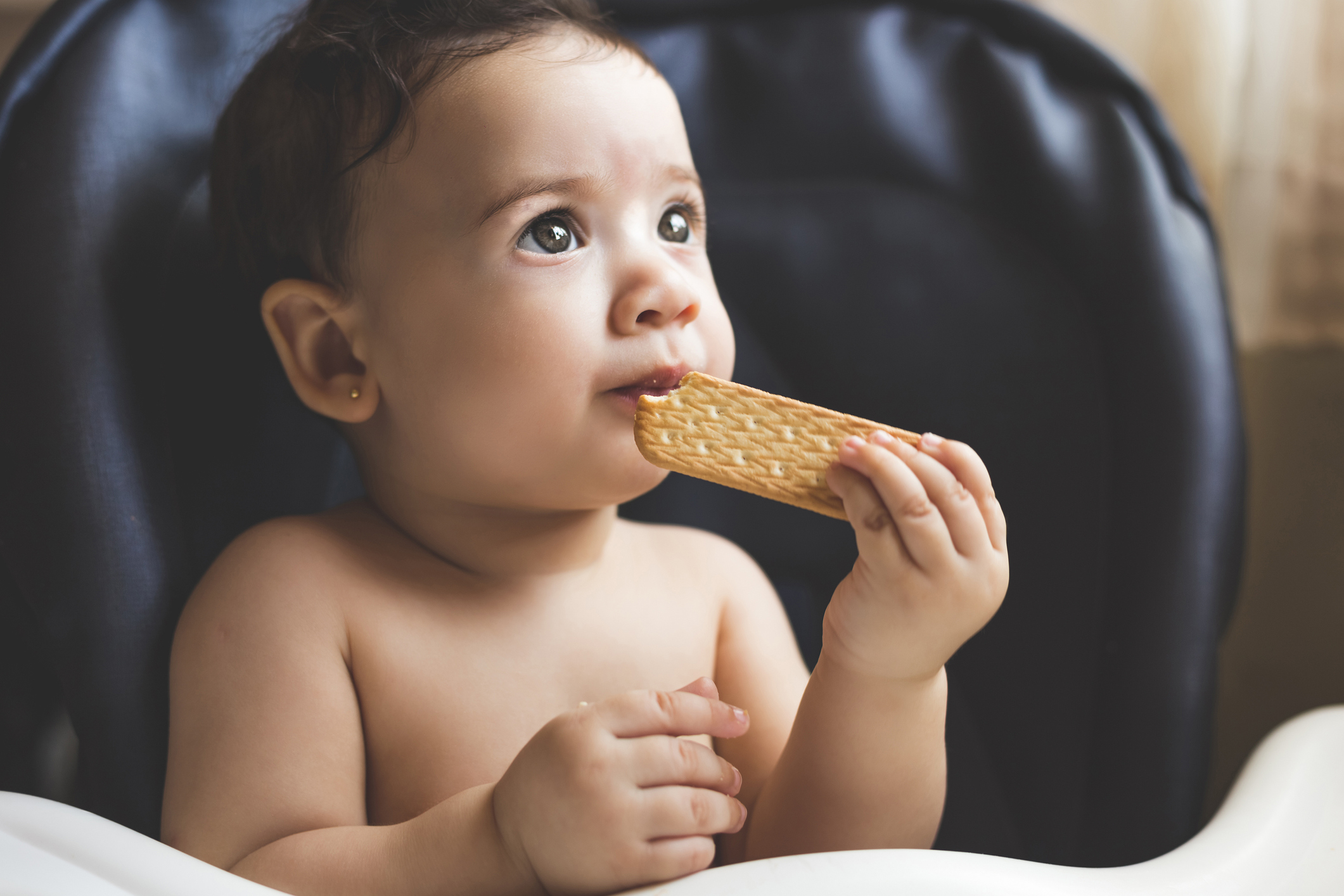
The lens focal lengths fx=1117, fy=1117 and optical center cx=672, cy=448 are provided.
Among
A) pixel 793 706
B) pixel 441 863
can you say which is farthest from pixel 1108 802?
pixel 441 863

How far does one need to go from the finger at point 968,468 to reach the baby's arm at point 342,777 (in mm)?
168

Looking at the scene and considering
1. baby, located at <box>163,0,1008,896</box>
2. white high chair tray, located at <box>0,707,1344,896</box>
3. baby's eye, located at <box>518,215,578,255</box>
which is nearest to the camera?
white high chair tray, located at <box>0,707,1344,896</box>

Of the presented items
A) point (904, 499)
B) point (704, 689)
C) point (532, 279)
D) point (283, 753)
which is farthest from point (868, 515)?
point (283, 753)

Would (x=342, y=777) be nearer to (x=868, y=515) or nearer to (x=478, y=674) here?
(x=478, y=674)

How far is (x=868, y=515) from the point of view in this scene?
0.57 m

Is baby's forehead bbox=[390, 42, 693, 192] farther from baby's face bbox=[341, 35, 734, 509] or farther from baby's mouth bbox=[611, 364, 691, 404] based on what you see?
baby's mouth bbox=[611, 364, 691, 404]

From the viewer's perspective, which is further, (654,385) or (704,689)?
(654,385)

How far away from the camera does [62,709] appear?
834 millimetres

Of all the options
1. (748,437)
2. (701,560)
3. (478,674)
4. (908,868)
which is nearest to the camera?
(908,868)

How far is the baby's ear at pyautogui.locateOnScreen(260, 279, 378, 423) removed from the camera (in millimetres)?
733

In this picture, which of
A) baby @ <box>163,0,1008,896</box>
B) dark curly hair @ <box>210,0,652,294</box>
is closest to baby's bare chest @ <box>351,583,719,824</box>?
baby @ <box>163,0,1008,896</box>

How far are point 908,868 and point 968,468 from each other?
199 mm

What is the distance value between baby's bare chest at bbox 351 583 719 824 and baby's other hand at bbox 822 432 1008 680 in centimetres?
20

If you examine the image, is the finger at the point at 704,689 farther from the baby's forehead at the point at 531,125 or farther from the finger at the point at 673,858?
the baby's forehead at the point at 531,125
